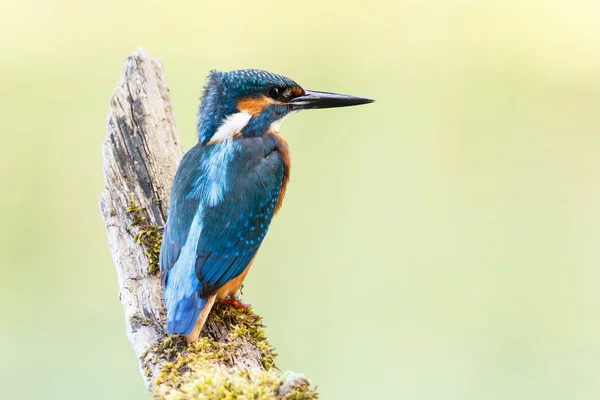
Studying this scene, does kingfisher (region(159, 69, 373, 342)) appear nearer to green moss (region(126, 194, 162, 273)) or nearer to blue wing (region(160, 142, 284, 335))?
blue wing (region(160, 142, 284, 335))

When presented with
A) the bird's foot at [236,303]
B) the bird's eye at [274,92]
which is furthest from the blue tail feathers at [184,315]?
the bird's eye at [274,92]

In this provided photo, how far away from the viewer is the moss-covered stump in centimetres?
201

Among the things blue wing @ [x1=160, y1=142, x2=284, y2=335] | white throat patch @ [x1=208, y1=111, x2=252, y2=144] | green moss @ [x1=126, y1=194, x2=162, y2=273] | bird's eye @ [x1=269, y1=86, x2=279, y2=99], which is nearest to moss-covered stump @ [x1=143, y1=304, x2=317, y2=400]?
blue wing @ [x1=160, y1=142, x2=284, y2=335]

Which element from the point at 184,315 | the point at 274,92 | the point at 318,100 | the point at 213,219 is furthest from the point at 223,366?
the point at 318,100

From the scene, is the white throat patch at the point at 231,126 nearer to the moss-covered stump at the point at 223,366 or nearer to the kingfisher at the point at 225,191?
the kingfisher at the point at 225,191

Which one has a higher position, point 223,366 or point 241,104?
point 241,104

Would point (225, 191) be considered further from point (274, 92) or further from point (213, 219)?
point (274, 92)

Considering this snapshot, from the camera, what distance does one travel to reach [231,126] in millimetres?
3143

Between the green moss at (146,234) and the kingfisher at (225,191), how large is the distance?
19 cm

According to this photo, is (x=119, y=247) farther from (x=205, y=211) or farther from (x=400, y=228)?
(x=400, y=228)

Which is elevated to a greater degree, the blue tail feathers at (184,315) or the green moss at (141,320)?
the green moss at (141,320)

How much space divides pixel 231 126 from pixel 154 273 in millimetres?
724

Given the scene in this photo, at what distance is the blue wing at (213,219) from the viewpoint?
103 inches

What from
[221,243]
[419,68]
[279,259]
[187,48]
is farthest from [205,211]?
[419,68]
